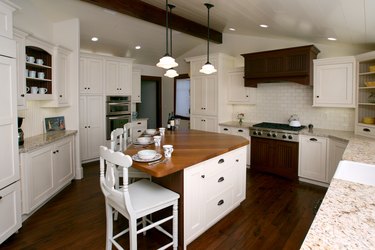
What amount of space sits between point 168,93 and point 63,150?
400 cm

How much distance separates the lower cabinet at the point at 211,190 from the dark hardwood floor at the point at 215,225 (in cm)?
14

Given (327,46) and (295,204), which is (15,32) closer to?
(295,204)

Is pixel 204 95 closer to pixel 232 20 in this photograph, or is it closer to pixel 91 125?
pixel 232 20

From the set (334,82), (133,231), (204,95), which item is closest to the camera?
(133,231)

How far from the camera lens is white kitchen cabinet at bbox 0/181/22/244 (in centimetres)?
220

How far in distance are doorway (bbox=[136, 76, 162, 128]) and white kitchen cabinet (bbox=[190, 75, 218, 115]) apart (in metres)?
1.96

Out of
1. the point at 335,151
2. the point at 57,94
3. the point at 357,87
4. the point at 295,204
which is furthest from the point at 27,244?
the point at 357,87

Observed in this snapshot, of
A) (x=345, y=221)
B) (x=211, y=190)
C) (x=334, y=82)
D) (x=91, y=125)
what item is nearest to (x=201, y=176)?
(x=211, y=190)

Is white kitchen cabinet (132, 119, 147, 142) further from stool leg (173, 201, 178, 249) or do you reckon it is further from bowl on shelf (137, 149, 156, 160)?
stool leg (173, 201, 178, 249)

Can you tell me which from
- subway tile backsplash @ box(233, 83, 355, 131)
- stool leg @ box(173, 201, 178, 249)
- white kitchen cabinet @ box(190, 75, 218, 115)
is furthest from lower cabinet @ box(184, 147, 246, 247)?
white kitchen cabinet @ box(190, 75, 218, 115)

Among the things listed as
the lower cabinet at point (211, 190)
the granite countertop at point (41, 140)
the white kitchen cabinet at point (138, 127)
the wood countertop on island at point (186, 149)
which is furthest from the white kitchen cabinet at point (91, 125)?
the lower cabinet at point (211, 190)

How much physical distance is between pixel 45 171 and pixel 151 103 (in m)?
4.82

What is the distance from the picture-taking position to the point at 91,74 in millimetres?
4883

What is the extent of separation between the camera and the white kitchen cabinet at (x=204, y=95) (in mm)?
5055
